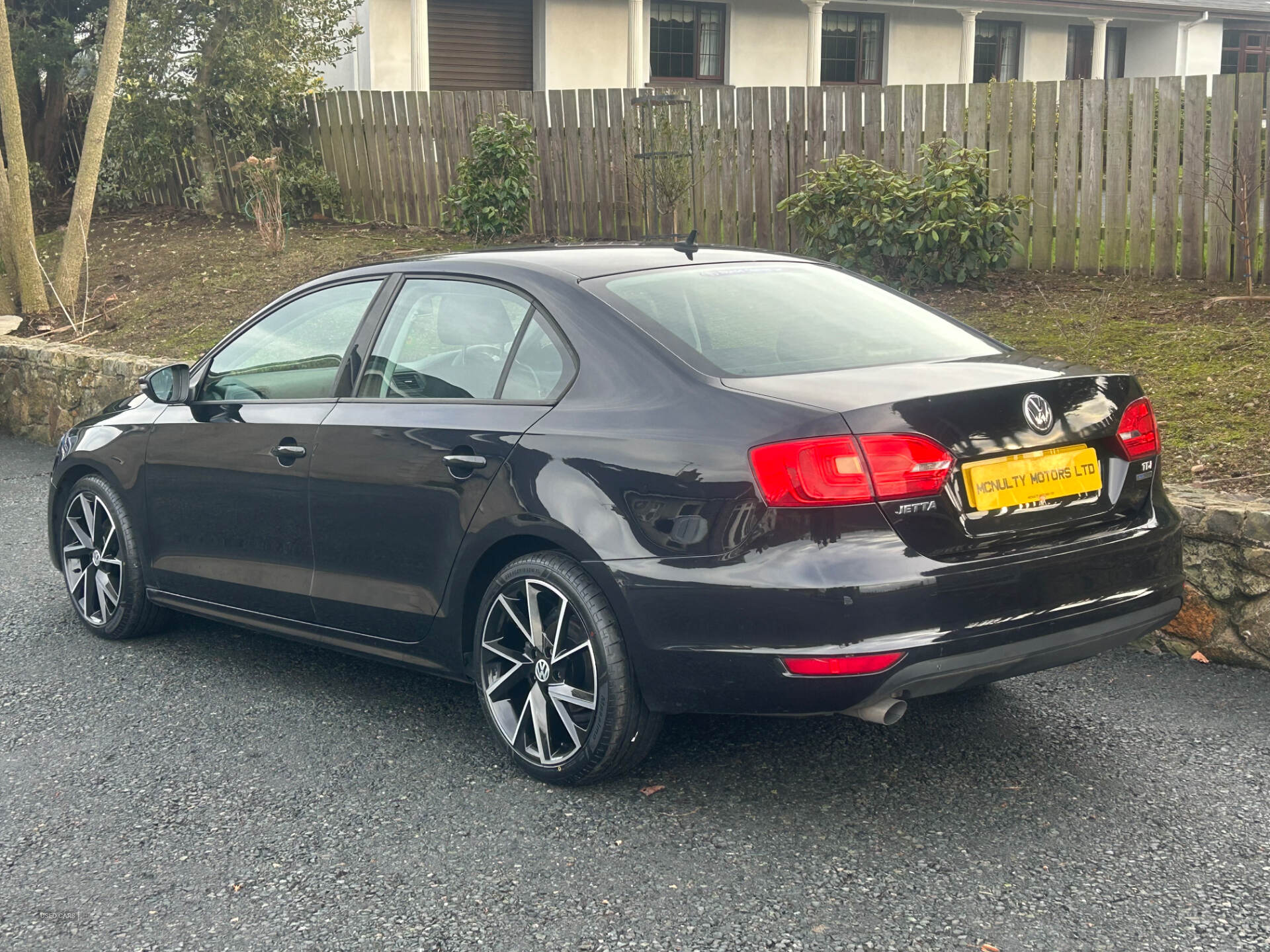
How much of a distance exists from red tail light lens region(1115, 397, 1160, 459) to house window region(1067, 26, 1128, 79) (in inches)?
1020

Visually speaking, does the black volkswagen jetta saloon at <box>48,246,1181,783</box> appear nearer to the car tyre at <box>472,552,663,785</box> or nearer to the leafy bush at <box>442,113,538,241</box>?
the car tyre at <box>472,552,663,785</box>

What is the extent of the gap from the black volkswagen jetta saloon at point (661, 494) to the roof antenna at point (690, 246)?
88 millimetres

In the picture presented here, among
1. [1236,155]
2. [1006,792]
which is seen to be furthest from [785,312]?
[1236,155]

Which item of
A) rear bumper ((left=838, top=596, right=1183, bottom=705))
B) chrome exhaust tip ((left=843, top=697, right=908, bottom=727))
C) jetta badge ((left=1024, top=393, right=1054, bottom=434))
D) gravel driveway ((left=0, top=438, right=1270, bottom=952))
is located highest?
jetta badge ((left=1024, top=393, right=1054, bottom=434))

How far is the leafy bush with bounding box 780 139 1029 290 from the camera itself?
9602 millimetres

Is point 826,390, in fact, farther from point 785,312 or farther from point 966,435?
point 785,312

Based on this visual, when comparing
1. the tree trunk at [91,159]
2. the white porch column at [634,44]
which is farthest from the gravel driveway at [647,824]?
the white porch column at [634,44]

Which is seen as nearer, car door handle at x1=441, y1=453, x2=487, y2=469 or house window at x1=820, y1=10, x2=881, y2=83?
car door handle at x1=441, y1=453, x2=487, y2=469

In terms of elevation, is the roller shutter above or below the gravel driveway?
above

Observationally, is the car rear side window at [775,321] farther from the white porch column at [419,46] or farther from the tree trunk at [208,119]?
the white porch column at [419,46]

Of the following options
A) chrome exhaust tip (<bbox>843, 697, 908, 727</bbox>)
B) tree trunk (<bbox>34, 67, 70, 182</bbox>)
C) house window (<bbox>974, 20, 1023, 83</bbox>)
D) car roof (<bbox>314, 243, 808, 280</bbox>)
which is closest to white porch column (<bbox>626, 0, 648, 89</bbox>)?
tree trunk (<bbox>34, 67, 70, 182</bbox>)

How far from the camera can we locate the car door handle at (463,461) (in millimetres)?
4156

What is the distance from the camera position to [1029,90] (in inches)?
412

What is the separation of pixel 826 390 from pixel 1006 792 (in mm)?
1271
